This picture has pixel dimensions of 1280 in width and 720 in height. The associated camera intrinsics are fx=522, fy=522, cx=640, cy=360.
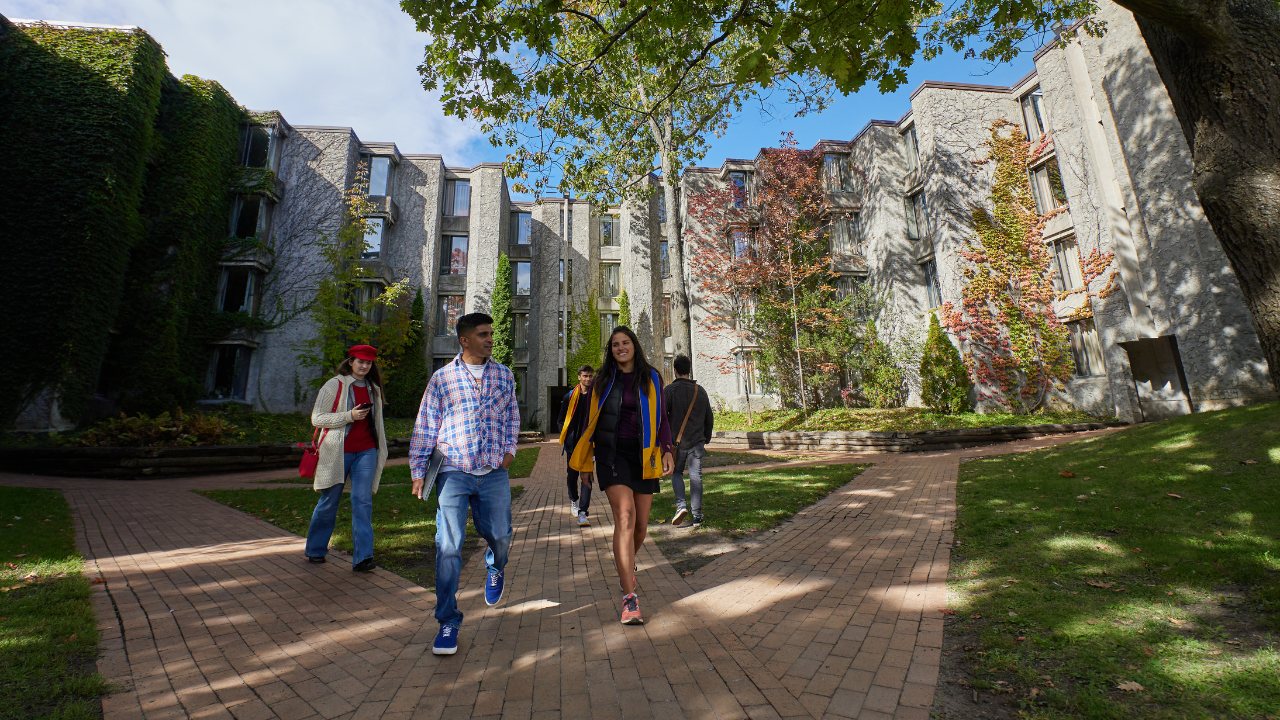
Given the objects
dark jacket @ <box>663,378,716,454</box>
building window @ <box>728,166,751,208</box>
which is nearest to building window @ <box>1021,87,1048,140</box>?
building window @ <box>728,166,751,208</box>

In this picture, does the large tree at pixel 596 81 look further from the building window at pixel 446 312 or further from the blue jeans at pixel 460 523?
the building window at pixel 446 312

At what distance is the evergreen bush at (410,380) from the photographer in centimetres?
2234

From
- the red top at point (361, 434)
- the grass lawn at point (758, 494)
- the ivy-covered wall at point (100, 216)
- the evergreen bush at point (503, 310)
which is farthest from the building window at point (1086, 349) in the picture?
the ivy-covered wall at point (100, 216)

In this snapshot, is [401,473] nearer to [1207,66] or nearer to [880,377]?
[1207,66]

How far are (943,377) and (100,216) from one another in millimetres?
26999

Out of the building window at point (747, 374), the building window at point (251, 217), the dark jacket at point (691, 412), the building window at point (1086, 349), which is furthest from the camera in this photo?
the building window at point (747, 374)

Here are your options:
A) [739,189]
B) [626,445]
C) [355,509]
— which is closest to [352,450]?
[355,509]

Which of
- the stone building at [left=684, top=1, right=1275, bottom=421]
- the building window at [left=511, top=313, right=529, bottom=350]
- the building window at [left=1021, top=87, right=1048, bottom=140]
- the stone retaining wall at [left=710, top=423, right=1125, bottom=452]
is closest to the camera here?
the stone building at [left=684, top=1, right=1275, bottom=421]

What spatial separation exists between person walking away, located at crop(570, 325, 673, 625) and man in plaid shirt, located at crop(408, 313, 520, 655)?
0.59 m

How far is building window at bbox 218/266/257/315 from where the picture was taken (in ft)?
67.7

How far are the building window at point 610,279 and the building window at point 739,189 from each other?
727cm

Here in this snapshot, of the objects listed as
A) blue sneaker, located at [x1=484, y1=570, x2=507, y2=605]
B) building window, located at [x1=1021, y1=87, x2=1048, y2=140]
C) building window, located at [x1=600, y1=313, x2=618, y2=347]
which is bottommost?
blue sneaker, located at [x1=484, y1=570, x2=507, y2=605]

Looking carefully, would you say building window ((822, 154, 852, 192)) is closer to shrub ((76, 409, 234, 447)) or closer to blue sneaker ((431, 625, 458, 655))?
shrub ((76, 409, 234, 447))

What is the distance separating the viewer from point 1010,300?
59.9 ft
